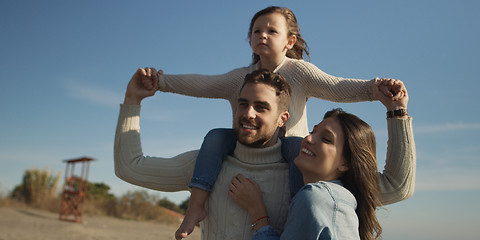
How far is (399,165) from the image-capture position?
2611 mm

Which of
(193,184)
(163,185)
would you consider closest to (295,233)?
(193,184)

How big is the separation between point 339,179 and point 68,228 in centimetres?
1398

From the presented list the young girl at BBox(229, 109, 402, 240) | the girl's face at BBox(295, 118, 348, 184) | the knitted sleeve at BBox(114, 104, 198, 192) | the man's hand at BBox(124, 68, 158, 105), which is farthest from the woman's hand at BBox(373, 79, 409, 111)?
the man's hand at BBox(124, 68, 158, 105)

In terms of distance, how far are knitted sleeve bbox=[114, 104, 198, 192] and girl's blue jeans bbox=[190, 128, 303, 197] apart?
0.87 ft

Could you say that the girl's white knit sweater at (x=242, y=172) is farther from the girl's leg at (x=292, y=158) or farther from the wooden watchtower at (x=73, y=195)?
the wooden watchtower at (x=73, y=195)

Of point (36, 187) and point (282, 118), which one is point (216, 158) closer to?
point (282, 118)

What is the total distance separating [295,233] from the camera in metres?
1.93

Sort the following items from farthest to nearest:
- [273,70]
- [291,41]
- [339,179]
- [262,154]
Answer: [291,41] < [273,70] < [262,154] < [339,179]

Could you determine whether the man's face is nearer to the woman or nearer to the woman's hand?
the woman

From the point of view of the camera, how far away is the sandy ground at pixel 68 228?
13.2m

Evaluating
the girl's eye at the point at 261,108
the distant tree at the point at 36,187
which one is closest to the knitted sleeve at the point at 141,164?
the girl's eye at the point at 261,108

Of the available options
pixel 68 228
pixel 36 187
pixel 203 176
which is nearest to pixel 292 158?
pixel 203 176

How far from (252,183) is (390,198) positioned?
0.92 m

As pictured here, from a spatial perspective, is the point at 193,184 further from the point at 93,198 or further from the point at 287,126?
the point at 93,198
